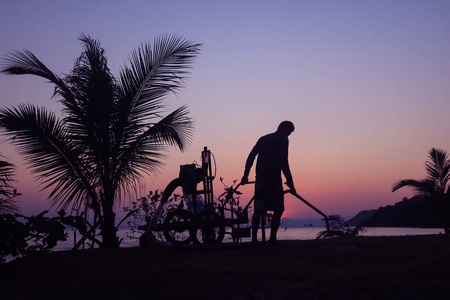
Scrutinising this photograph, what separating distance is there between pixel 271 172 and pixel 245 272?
298cm

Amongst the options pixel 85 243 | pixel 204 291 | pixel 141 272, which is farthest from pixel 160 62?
pixel 204 291

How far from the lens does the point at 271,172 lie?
8.40 metres

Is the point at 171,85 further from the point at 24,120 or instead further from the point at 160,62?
the point at 24,120

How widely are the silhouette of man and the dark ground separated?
641mm

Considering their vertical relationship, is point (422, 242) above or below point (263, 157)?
below

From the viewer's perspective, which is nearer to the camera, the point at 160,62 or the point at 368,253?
the point at 368,253

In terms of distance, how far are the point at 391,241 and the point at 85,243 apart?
6.43 meters

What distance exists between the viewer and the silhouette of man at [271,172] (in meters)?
8.30

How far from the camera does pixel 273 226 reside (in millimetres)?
8344

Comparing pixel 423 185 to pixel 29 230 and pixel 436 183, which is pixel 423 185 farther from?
pixel 29 230

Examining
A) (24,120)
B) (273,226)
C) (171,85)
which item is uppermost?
(171,85)

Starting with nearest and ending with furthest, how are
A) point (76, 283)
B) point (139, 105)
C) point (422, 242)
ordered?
point (76, 283) < point (422, 242) < point (139, 105)

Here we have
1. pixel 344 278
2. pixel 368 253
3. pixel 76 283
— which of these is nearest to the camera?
pixel 344 278

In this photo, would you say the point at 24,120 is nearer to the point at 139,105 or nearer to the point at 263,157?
the point at 139,105
